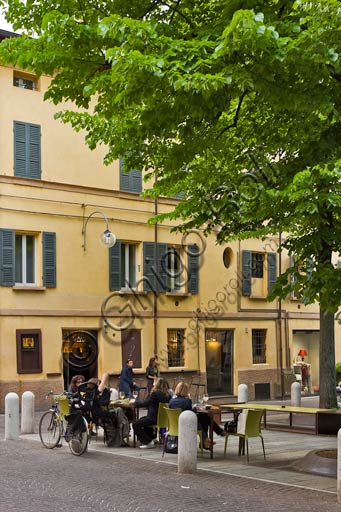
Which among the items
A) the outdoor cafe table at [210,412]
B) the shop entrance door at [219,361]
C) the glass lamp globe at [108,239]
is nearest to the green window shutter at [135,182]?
the glass lamp globe at [108,239]

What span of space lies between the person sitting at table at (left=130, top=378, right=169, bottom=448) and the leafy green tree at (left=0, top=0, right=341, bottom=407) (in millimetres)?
3471

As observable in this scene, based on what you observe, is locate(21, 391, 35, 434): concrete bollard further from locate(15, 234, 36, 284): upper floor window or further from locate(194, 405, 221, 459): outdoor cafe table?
locate(15, 234, 36, 284): upper floor window

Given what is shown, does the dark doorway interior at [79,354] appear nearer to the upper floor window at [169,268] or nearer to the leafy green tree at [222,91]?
the upper floor window at [169,268]

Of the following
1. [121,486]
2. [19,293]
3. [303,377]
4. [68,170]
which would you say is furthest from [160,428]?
[303,377]

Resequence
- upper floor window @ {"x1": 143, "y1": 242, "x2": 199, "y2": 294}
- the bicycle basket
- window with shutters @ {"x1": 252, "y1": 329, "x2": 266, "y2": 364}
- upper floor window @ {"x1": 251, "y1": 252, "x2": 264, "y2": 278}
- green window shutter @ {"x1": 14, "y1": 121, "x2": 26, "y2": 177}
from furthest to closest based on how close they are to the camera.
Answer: upper floor window @ {"x1": 251, "y1": 252, "x2": 264, "y2": 278} → window with shutters @ {"x1": 252, "y1": 329, "x2": 266, "y2": 364} → upper floor window @ {"x1": 143, "y1": 242, "x2": 199, "y2": 294} → green window shutter @ {"x1": 14, "y1": 121, "x2": 26, "y2": 177} → the bicycle basket

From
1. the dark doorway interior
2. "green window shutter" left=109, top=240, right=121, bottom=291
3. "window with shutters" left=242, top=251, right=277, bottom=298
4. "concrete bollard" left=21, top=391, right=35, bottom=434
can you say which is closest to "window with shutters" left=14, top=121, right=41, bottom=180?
"green window shutter" left=109, top=240, right=121, bottom=291

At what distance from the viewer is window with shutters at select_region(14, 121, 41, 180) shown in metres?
24.3

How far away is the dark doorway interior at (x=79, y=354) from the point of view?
82.3 feet

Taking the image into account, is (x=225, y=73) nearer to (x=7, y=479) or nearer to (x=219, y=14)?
(x=219, y=14)

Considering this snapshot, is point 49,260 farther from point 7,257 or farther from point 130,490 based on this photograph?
point 130,490

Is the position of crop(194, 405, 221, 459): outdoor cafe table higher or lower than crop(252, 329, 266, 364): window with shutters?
lower

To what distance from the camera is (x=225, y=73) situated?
8.81 meters

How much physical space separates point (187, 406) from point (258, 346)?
17469mm

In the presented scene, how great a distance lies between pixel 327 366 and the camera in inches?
814
